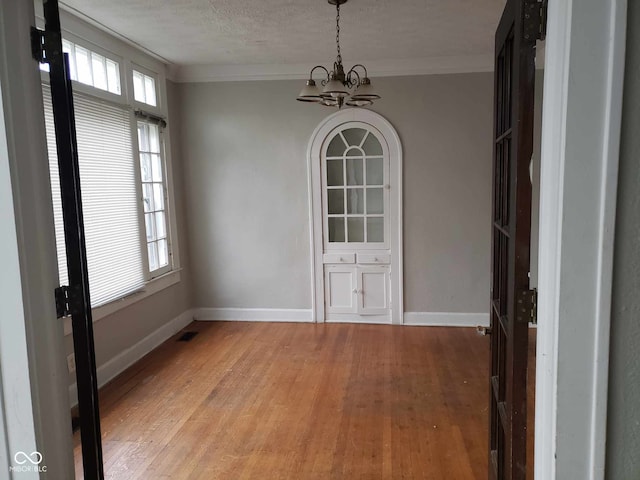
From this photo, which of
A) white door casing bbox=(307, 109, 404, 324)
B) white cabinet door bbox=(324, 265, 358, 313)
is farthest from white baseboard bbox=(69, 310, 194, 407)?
white cabinet door bbox=(324, 265, 358, 313)

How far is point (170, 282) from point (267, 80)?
2.33m

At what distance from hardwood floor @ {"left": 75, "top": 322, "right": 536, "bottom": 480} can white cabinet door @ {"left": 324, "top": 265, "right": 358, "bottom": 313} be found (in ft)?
1.28

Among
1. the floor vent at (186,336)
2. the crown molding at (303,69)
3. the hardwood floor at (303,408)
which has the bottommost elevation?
the hardwood floor at (303,408)

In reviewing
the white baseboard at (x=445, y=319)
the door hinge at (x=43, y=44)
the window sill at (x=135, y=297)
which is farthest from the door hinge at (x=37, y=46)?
the white baseboard at (x=445, y=319)

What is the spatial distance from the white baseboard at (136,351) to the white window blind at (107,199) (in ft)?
1.75

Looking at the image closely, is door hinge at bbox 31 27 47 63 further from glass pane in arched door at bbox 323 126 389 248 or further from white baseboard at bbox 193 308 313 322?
white baseboard at bbox 193 308 313 322

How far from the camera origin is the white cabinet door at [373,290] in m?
4.98

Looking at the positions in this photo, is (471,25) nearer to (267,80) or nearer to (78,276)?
(267,80)

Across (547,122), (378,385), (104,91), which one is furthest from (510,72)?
(104,91)

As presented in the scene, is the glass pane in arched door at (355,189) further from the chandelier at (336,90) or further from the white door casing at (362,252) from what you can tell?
the chandelier at (336,90)

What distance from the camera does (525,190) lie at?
134cm

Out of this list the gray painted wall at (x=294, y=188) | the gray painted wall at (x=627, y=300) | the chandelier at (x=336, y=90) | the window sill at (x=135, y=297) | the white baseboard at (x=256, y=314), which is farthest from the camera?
the white baseboard at (x=256, y=314)

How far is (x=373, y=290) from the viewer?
5008mm

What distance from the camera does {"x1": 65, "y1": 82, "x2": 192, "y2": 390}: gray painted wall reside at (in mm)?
3641
